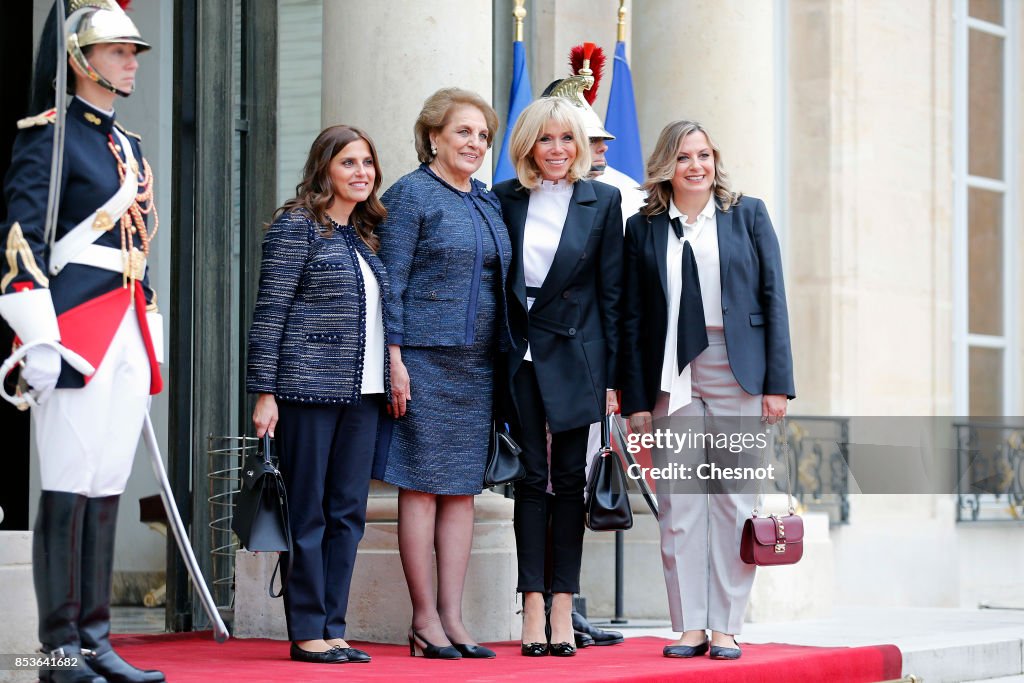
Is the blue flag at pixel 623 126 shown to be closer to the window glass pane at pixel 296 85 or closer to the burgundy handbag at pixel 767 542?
the window glass pane at pixel 296 85

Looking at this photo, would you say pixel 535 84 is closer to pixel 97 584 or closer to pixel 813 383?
pixel 813 383

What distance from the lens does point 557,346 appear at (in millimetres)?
6246

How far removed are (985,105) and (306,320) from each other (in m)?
10.1

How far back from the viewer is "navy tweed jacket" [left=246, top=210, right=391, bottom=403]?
587 cm

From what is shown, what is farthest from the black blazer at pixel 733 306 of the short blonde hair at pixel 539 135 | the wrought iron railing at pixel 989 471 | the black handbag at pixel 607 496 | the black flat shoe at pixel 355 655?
the wrought iron railing at pixel 989 471

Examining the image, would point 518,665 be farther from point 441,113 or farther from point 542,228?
point 441,113

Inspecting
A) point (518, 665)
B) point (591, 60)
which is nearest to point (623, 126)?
point (591, 60)

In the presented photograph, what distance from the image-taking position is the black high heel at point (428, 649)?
20.0ft

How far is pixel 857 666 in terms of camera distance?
6703 millimetres

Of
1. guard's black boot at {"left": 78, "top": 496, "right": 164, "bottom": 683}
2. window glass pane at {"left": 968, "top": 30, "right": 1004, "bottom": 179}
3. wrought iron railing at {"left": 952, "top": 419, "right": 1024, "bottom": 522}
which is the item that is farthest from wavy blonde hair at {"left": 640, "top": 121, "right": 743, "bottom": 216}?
window glass pane at {"left": 968, "top": 30, "right": 1004, "bottom": 179}

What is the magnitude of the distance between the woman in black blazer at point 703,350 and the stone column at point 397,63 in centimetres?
116

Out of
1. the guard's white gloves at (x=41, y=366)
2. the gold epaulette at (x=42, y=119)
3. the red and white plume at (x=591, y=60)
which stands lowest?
the guard's white gloves at (x=41, y=366)

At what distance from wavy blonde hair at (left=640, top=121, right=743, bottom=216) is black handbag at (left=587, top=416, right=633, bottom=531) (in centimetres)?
99

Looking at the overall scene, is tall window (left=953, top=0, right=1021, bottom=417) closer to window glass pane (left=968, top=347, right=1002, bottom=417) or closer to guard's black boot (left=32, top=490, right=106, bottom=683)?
window glass pane (left=968, top=347, right=1002, bottom=417)
